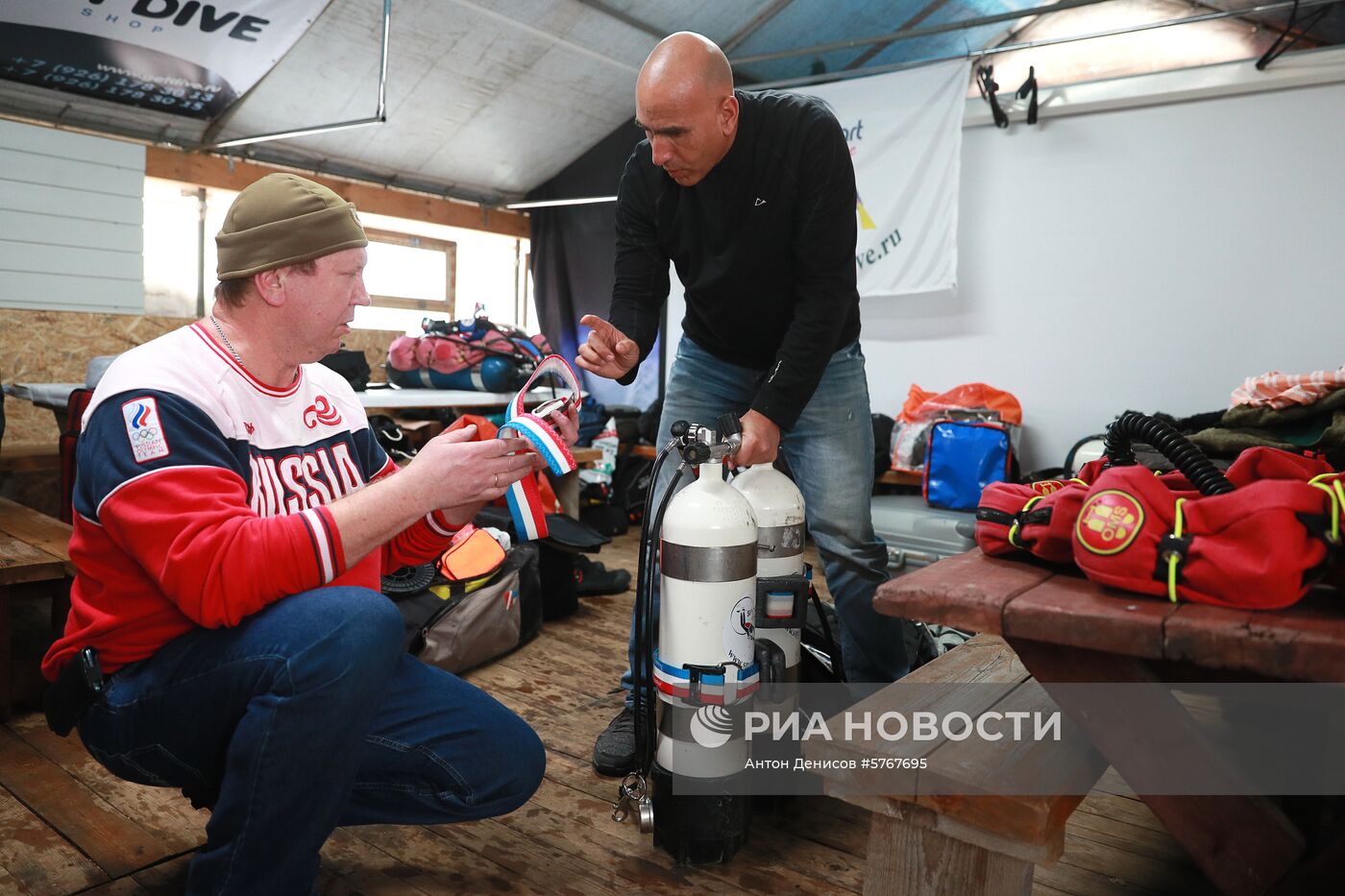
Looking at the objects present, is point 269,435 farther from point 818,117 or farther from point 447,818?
point 818,117

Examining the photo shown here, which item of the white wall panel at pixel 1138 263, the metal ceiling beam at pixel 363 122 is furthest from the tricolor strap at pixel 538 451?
the white wall panel at pixel 1138 263

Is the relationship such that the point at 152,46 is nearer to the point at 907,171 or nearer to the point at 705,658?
the point at 907,171

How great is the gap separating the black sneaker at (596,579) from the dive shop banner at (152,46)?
2819 mm

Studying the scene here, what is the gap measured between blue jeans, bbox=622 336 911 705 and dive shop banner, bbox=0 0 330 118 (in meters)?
3.24

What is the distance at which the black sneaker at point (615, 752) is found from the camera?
2020 millimetres

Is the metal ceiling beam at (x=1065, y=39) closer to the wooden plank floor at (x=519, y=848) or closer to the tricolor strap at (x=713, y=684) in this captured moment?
the wooden plank floor at (x=519, y=848)

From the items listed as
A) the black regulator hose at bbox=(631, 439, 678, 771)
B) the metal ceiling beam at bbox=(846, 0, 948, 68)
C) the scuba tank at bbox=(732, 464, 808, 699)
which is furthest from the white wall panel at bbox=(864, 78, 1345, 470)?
the black regulator hose at bbox=(631, 439, 678, 771)

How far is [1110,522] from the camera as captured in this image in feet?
3.19

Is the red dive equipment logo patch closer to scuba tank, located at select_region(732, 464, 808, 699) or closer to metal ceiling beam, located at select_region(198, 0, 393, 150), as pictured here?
scuba tank, located at select_region(732, 464, 808, 699)

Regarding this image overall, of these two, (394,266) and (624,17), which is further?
(394,266)

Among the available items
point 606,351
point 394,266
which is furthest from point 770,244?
point 394,266

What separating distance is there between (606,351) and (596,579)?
175 centimetres

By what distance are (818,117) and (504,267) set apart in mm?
5022

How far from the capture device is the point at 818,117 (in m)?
2.07
